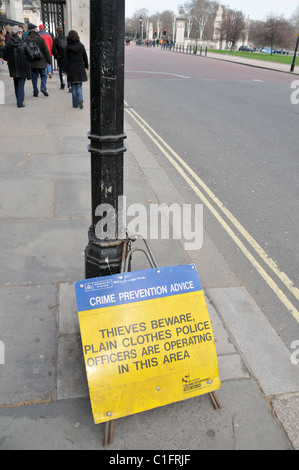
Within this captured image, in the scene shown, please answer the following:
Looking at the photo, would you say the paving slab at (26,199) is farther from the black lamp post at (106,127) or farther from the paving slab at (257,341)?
the paving slab at (257,341)

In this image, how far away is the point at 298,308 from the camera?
347cm

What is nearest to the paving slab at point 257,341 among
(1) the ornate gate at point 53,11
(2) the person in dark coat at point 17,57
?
(2) the person in dark coat at point 17,57

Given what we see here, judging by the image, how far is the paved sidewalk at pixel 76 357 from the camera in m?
2.23

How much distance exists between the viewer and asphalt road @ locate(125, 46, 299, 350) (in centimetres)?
388

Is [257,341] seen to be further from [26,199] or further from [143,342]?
[26,199]

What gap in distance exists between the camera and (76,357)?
2.71 metres

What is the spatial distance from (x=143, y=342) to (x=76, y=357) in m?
0.67

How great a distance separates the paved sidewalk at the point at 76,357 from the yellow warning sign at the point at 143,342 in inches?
7.2

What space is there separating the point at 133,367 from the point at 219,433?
2.10 feet

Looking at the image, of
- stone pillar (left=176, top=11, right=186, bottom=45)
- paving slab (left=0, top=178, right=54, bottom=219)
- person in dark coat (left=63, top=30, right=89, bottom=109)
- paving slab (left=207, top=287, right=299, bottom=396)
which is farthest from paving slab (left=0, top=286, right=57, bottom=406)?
stone pillar (left=176, top=11, right=186, bottom=45)

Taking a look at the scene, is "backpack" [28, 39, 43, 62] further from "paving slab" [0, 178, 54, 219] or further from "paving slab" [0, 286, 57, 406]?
"paving slab" [0, 286, 57, 406]

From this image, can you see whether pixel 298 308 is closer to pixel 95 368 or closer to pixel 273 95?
pixel 95 368

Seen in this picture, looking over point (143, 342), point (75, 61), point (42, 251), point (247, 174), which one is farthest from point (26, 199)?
point (75, 61)
